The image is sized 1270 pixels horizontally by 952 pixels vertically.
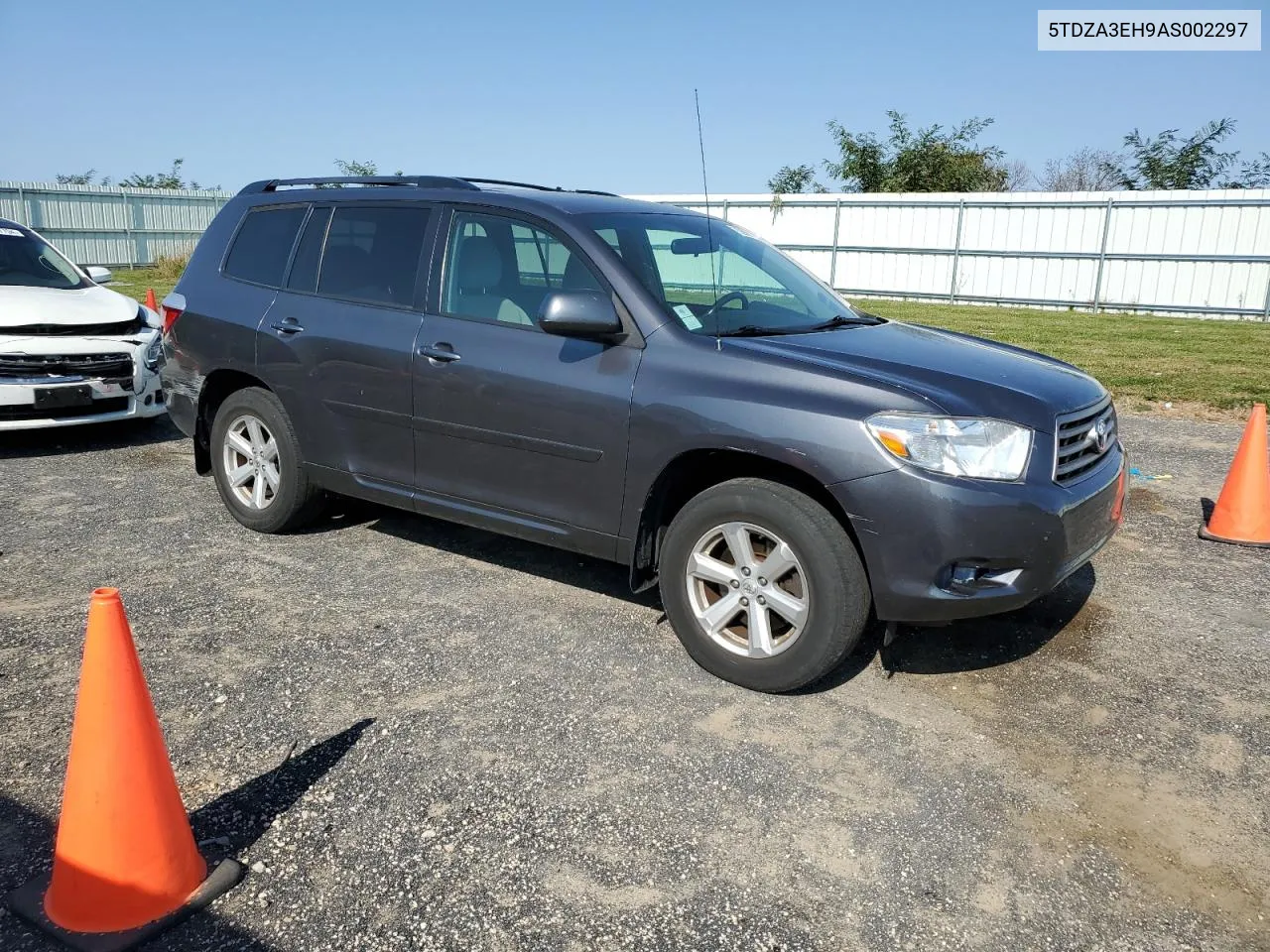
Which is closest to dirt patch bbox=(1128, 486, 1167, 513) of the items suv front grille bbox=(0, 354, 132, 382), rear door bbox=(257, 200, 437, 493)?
rear door bbox=(257, 200, 437, 493)

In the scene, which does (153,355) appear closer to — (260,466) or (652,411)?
(260,466)

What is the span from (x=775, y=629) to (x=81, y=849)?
2.40 meters

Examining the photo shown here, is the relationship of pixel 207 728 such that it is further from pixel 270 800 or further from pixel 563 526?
pixel 563 526

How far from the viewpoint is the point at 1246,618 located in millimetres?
4574

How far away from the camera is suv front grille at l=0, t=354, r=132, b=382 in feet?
23.0

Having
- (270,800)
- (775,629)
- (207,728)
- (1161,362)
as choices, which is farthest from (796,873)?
(1161,362)

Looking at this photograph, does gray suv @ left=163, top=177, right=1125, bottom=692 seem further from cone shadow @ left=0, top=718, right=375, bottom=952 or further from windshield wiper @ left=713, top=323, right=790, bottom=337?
cone shadow @ left=0, top=718, right=375, bottom=952

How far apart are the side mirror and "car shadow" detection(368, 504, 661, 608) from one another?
1.42 metres

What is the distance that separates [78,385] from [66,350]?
0.27 metres

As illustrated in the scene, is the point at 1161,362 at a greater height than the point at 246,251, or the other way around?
the point at 246,251

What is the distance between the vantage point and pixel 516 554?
17.4 feet

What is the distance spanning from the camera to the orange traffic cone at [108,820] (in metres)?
2.39

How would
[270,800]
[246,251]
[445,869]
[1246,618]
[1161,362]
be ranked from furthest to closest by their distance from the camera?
[1161,362] → [246,251] → [1246,618] → [270,800] → [445,869]

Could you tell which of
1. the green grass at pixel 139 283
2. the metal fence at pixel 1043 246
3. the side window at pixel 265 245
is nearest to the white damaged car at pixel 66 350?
the side window at pixel 265 245
